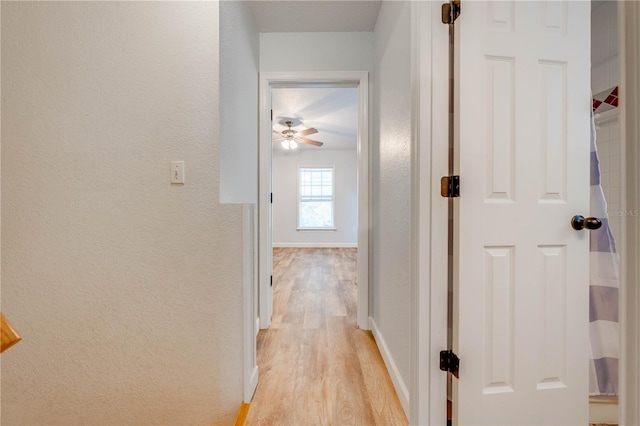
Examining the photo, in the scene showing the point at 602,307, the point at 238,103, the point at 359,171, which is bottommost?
the point at 602,307

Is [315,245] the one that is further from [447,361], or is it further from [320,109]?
[447,361]

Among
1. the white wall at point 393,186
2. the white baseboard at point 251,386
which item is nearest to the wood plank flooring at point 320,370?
the white baseboard at point 251,386

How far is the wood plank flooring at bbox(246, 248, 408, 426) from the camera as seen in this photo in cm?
137

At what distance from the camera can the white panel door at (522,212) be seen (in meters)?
1.15

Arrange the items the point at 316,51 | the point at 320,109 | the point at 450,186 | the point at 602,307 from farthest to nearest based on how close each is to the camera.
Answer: the point at 320,109 → the point at 316,51 → the point at 602,307 → the point at 450,186

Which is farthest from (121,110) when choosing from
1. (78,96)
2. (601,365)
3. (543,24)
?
(601,365)

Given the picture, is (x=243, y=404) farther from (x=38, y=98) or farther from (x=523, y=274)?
(x=38, y=98)

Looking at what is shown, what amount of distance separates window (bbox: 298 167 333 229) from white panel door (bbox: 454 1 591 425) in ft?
18.7

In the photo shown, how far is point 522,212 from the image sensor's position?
117cm

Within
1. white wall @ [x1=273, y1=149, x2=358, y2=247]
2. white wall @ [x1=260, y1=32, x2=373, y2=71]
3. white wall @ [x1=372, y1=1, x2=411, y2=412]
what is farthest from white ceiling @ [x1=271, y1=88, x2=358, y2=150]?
white wall @ [x1=372, y1=1, x2=411, y2=412]

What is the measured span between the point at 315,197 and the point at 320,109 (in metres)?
3.10

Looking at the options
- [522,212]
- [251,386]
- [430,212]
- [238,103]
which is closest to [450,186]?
[430,212]

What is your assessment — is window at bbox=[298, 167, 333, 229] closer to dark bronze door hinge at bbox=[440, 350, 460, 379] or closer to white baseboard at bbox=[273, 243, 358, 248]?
white baseboard at bbox=[273, 243, 358, 248]

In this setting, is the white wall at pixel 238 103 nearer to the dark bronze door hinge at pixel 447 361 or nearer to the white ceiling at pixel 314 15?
the white ceiling at pixel 314 15
